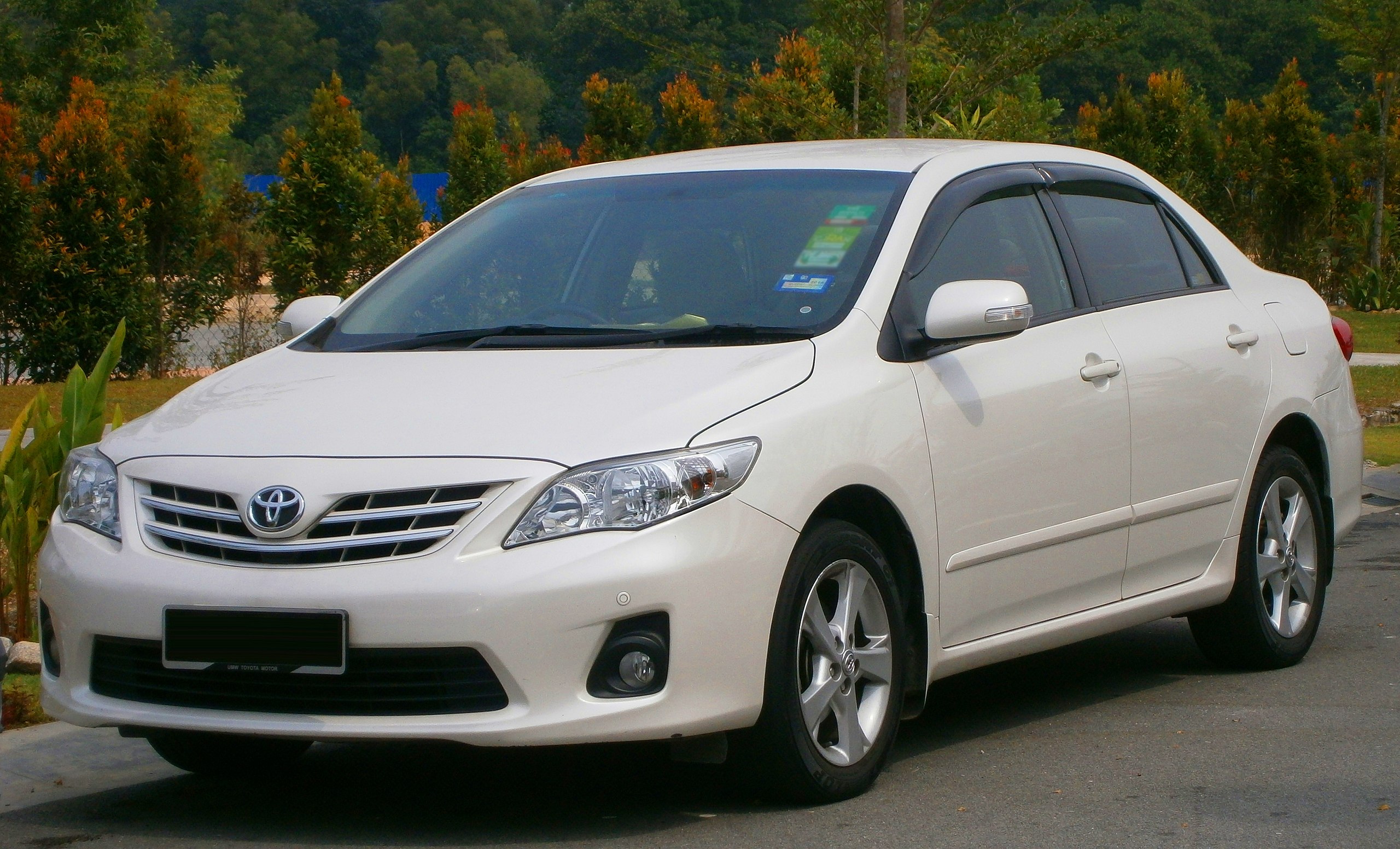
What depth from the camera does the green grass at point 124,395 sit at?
13445mm

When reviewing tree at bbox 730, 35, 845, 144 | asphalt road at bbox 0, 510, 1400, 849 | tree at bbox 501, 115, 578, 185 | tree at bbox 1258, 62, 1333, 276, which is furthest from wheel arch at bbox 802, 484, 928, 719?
tree at bbox 1258, 62, 1333, 276

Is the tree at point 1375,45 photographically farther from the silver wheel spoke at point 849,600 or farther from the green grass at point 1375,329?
the silver wheel spoke at point 849,600

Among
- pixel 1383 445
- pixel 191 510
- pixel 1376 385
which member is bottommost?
pixel 1376 385

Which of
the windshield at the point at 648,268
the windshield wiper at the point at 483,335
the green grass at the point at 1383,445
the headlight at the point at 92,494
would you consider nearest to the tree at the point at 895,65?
the green grass at the point at 1383,445

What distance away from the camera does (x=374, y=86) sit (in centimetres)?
11794

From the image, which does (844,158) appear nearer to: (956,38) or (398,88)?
(956,38)

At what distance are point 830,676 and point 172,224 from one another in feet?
43.2

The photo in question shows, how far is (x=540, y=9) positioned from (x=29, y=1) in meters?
106

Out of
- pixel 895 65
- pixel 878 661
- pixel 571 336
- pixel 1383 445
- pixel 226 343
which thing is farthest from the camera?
pixel 226 343

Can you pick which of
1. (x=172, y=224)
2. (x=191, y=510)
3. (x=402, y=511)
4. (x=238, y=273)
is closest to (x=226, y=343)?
(x=172, y=224)

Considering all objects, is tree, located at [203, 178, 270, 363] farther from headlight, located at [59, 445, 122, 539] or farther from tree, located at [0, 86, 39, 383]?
headlight, located at [59, 445, 122, 539]

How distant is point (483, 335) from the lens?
508cm

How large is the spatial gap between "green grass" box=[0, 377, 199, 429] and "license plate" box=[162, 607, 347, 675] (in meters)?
9.05

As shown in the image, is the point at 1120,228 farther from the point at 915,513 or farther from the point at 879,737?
the point at 879,737
